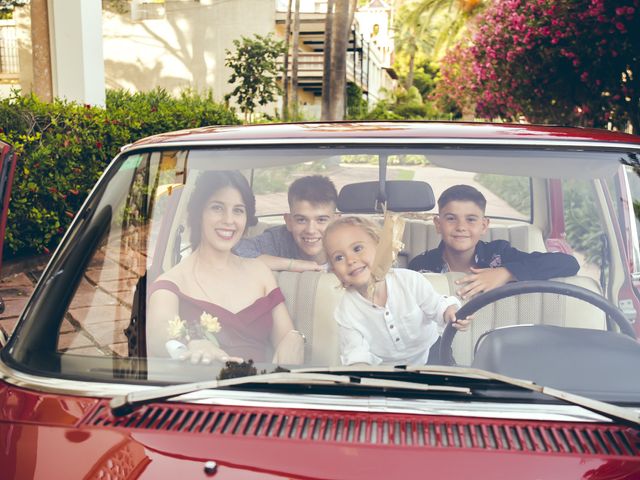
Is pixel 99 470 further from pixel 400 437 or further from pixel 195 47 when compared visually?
pixel 195 47

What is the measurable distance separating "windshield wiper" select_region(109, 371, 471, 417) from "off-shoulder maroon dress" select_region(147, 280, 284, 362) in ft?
1.00

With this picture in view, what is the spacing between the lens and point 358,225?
2.17m

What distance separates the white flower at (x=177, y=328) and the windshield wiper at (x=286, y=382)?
368 mm

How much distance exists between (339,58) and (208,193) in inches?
611

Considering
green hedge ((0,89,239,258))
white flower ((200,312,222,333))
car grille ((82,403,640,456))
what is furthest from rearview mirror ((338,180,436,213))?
green hedge ((0,89,239,258))

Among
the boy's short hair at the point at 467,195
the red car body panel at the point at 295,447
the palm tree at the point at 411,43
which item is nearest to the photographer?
the red car body panel at the point at 295,447

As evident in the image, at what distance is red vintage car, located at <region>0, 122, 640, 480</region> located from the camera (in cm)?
143

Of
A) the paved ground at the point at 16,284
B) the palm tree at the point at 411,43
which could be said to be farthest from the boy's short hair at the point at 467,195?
the palm tree at the point at 411,43

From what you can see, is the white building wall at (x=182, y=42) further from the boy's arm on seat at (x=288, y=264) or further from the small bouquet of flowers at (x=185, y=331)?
the small bouquet of flowers at (x=185, y=331)

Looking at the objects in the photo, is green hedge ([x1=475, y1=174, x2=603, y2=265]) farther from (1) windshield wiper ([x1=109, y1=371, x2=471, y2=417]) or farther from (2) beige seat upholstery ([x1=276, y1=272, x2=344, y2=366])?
(1) windshield wiper ([x1=109, y1=371, x2=471, y2=417])

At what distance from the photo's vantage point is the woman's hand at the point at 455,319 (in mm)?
2037

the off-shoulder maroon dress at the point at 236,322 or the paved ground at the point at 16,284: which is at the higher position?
the off-shoulder maroon dress at the point at 236,322

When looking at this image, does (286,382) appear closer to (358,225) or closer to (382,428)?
(382,428)

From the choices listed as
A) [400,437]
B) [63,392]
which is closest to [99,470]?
[63,392]
